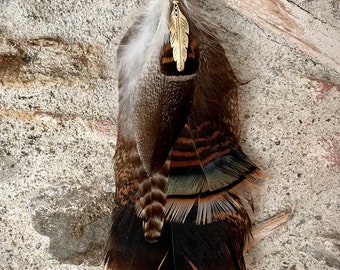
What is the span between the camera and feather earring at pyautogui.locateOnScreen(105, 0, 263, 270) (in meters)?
0.90

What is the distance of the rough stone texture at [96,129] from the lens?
98 cm

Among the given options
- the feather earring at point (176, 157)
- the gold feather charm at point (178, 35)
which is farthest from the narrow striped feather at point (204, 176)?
the gold feather charm at point (178, 35)

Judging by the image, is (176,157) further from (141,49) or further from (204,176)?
(141,49)

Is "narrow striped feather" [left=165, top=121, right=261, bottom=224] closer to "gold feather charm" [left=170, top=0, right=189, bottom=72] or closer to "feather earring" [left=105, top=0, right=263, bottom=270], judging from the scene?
"feather earring" [left=105, top=0, right=263, bottom=270]

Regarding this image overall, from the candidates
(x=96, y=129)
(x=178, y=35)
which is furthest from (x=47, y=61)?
(x=178, y=35)

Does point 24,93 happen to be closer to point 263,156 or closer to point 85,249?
point 85,249

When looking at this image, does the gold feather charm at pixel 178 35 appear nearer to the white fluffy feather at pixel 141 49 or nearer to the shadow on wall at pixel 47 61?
the white fluffy feather at pixel 141 49

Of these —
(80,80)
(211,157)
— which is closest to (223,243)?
(211,157)

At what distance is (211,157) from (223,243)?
0.13 m

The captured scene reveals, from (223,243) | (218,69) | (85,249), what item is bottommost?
(85,249)

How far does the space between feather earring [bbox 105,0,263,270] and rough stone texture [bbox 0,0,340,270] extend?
0.05 meters

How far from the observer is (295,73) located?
1.00 m

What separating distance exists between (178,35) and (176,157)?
7.1 inches

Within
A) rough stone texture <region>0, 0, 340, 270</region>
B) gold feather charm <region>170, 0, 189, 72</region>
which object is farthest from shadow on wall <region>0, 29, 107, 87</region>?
gold feather charm <region>170, 0, 189, 72</region>
